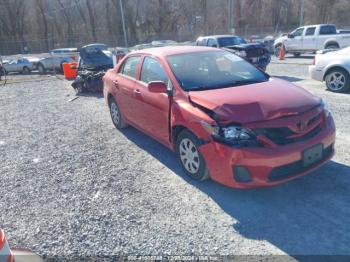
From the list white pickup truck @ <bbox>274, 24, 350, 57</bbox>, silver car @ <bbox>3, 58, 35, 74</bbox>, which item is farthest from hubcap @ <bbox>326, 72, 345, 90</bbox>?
silver car @ <bbox>3, 58, 35, 74</bbox>

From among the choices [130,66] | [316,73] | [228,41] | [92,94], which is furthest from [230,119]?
[228,41]

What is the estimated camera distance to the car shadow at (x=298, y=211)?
2.72 meters

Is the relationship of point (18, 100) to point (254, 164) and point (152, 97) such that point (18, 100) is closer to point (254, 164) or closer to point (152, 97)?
point (152, 97)

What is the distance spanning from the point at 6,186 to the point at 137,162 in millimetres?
1874

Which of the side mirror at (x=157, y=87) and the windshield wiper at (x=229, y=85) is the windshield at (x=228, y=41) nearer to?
the windshield wiper at (x=229, y=85)

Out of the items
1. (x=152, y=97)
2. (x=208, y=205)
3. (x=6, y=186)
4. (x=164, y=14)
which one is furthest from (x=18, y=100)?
(x=164, y=14)

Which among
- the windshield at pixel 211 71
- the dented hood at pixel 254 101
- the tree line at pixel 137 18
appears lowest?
the dented hood at pixel 254 101

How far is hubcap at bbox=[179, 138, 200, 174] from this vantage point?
143 inches

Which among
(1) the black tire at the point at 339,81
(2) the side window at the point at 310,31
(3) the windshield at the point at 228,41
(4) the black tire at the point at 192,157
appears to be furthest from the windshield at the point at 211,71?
(2) the side window at the point at 310,31

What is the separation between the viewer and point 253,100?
3.41m

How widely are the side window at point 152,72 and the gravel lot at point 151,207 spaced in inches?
48.0

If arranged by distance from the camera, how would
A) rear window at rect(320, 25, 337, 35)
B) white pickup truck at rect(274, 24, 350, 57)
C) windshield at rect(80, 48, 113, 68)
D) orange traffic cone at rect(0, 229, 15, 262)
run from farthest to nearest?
rear window at rect(320, 25, 337, 35) < white pickup truck at rect(274, 24, 350, 57) < windshield at rect(80, 48, 113, 68) < orange traffic cone at rect(0, 229, 15, 262)

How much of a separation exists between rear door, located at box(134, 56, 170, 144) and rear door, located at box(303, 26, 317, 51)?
16576 mm

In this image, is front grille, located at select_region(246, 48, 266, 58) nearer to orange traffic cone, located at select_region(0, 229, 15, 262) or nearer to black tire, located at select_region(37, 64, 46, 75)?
orange traffic cone, located at select_region(0, 229, 15, 262)
